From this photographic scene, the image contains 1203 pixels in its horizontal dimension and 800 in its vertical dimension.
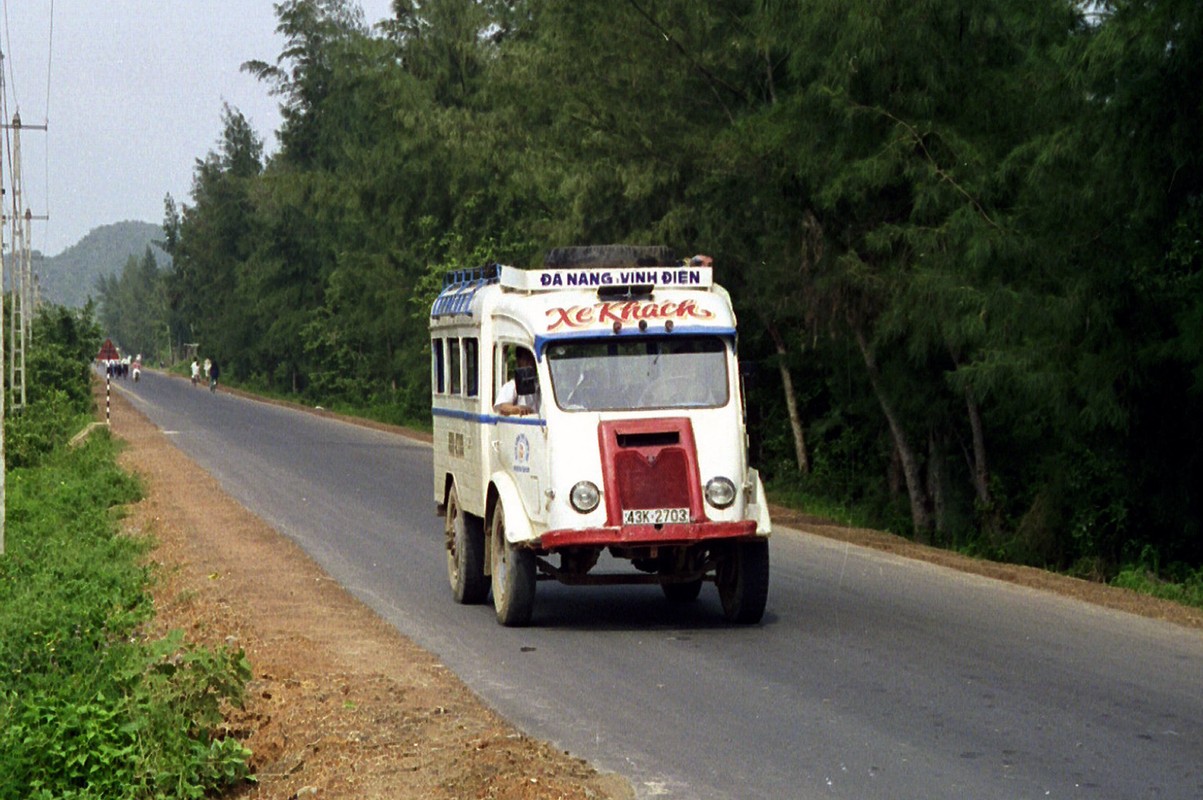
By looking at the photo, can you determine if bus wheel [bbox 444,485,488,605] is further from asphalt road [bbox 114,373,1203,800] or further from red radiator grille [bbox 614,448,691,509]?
red radiator grille [bbox 614,448,691,509]

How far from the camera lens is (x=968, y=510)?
2967 cm

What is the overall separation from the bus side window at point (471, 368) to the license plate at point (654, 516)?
8.54 feet

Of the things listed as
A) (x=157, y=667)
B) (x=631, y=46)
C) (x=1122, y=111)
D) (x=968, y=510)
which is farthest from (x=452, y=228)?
(x=157, y=667)

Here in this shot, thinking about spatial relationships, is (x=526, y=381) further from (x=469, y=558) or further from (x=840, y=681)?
(x=840, y=681)

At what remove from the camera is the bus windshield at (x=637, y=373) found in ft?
44.9

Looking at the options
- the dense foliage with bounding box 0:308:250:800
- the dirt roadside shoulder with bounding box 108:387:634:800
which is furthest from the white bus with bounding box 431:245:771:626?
the dense foliage with bounding box 0:308:250:800

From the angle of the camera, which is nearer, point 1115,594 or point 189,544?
point 1115,594

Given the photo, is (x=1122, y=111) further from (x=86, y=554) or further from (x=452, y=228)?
(x=452, y=228)

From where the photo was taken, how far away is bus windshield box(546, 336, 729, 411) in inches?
539

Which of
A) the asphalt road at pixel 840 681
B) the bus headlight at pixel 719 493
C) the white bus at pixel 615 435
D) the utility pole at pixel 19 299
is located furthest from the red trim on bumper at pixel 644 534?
the utility pole at pixel 19 299

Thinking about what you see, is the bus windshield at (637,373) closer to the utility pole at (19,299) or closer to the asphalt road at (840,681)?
the asphalt road at (840,681)

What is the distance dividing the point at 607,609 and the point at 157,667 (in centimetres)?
571

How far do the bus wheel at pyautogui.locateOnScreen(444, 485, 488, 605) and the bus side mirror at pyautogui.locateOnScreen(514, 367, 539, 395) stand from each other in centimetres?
210

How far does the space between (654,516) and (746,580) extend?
1.23m
